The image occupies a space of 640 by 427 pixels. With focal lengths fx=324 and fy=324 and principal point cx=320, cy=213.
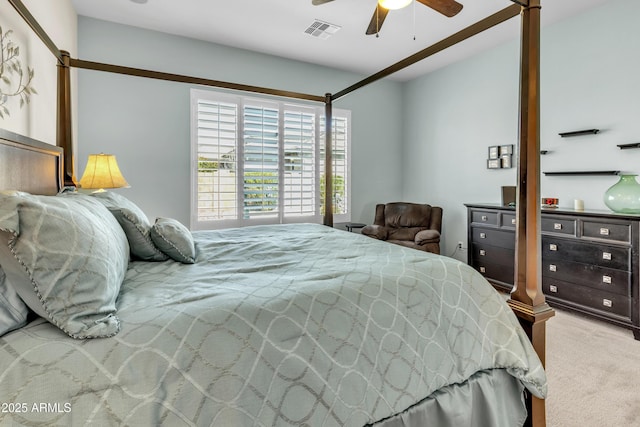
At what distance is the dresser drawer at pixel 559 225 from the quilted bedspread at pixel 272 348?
2.16 m

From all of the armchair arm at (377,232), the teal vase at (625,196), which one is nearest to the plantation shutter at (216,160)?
the armchair arm at (377,232)

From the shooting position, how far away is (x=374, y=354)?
1.05m

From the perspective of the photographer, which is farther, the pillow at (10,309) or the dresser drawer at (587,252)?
the dresser drawer at (587,252)

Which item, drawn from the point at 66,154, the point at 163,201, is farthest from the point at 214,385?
the point at 163,201

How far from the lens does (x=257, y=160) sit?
415 centimetres

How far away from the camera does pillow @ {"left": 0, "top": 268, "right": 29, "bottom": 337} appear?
79 centimetres

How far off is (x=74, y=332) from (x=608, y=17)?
15.1 feet

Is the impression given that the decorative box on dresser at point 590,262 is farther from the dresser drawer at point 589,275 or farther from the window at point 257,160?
the window at point 257,160

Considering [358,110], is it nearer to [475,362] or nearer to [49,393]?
[475,362]

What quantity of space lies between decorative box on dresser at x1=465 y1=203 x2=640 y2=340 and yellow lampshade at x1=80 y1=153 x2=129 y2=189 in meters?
3.79

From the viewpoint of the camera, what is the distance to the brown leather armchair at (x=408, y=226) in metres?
4.01

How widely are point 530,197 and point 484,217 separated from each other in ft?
8.37

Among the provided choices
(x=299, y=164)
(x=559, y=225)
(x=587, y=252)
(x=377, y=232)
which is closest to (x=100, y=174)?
(x=299, y=164)

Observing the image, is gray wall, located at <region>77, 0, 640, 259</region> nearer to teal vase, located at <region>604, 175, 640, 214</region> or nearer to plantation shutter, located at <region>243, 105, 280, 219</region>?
teal vase, located at <region>604, 175, 640, 214</region>
